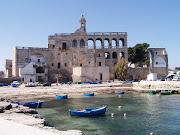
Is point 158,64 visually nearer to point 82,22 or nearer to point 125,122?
point 82,22

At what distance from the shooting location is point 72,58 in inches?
2308

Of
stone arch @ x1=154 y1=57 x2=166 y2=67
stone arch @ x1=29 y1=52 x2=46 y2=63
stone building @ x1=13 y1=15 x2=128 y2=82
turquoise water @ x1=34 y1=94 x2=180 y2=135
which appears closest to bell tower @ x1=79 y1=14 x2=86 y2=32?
stone building @ x1=13 y1=15 x2=128 y2=82

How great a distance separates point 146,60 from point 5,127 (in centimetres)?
5368

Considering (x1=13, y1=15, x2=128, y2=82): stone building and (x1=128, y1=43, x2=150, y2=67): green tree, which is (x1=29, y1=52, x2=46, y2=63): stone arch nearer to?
(x1=13, y1=15, x2=128, y2=82): stone building

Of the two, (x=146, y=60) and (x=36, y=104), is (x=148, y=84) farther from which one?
(x=36, y=104)

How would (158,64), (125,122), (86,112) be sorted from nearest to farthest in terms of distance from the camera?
(125,122) < (86,112) < (158,64)

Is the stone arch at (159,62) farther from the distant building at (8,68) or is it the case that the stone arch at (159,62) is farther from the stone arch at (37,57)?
the distant building at (8,68)

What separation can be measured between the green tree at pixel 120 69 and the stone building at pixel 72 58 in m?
2.20

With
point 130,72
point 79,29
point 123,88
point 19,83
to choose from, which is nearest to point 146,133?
point 123,88

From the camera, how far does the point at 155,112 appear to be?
2269 cm

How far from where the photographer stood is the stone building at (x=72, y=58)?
5434 cm

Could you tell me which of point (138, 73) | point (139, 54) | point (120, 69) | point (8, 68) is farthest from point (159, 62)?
point (8, 68)

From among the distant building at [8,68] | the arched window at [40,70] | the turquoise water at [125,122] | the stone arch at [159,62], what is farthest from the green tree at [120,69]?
the turquoise water at [125,122]

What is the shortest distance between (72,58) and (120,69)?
46.5ft
